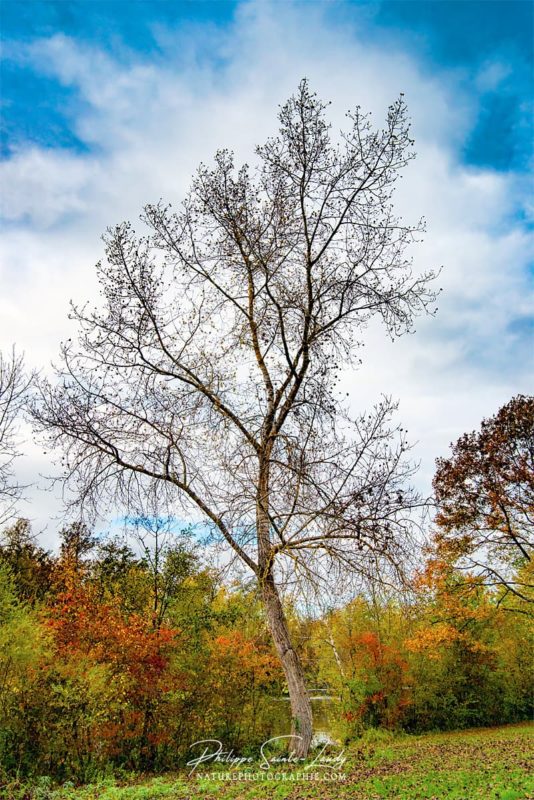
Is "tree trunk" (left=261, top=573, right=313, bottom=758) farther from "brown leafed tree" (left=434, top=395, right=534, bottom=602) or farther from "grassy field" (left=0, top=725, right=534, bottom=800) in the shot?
"brown leafed tree" (left=434, top=395, right=534, bottom=602)

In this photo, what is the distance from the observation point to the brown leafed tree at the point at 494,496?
1675 cm

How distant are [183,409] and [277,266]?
298cm

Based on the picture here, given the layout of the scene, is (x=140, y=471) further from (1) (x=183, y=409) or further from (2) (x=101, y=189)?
(2) (x=101, y=189)

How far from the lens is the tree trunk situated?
341 inches

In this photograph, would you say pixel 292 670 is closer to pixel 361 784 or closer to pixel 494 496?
pixel 361 784

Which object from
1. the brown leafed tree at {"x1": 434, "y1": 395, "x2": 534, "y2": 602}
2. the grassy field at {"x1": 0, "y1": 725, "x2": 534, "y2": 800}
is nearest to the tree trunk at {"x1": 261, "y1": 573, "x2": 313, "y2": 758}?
the grassy field at {"x1": 0, "y1": 725, "x2": 534, "y2": 800}

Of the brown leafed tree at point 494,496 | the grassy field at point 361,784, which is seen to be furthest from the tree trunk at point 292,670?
the brown leafed tree at point 494,496

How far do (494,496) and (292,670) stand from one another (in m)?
10.4

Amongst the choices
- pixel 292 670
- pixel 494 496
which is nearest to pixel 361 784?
pixel 292 670

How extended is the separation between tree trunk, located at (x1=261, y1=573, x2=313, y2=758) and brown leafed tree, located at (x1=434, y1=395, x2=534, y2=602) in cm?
887

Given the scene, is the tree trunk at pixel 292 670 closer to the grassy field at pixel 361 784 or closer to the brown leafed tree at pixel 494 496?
the grassy field at pixel 361 784

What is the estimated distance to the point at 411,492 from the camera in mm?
7758

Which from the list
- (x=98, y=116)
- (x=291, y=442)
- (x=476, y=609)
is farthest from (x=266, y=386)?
(x=476, y=609)

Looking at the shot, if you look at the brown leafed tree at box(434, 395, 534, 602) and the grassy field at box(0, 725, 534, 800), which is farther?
the brown leafed tree at box(434, 395, 534, 602)
